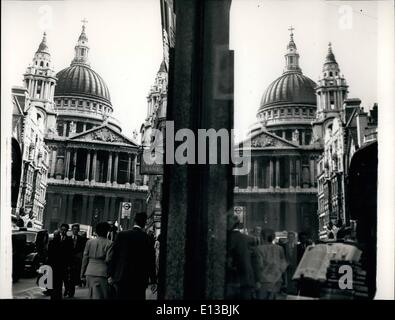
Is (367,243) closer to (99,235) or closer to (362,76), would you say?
(362,76)

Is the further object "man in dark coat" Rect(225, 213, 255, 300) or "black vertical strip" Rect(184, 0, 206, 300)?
"man in dark coat" Rect(225, 213, 255, 300)

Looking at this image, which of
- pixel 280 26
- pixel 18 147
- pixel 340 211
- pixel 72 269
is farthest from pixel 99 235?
pixel 280 26

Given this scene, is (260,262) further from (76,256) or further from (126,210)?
(76,256)

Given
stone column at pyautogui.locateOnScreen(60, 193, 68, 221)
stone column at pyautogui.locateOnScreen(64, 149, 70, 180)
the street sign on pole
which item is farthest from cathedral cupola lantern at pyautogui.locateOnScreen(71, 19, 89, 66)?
the street sign on pole

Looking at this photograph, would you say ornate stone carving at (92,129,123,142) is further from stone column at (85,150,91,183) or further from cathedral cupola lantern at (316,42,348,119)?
cathedral cupola lantern at (316,42,348,119)

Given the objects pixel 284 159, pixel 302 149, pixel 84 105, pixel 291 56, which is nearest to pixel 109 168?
pixel 84 105
